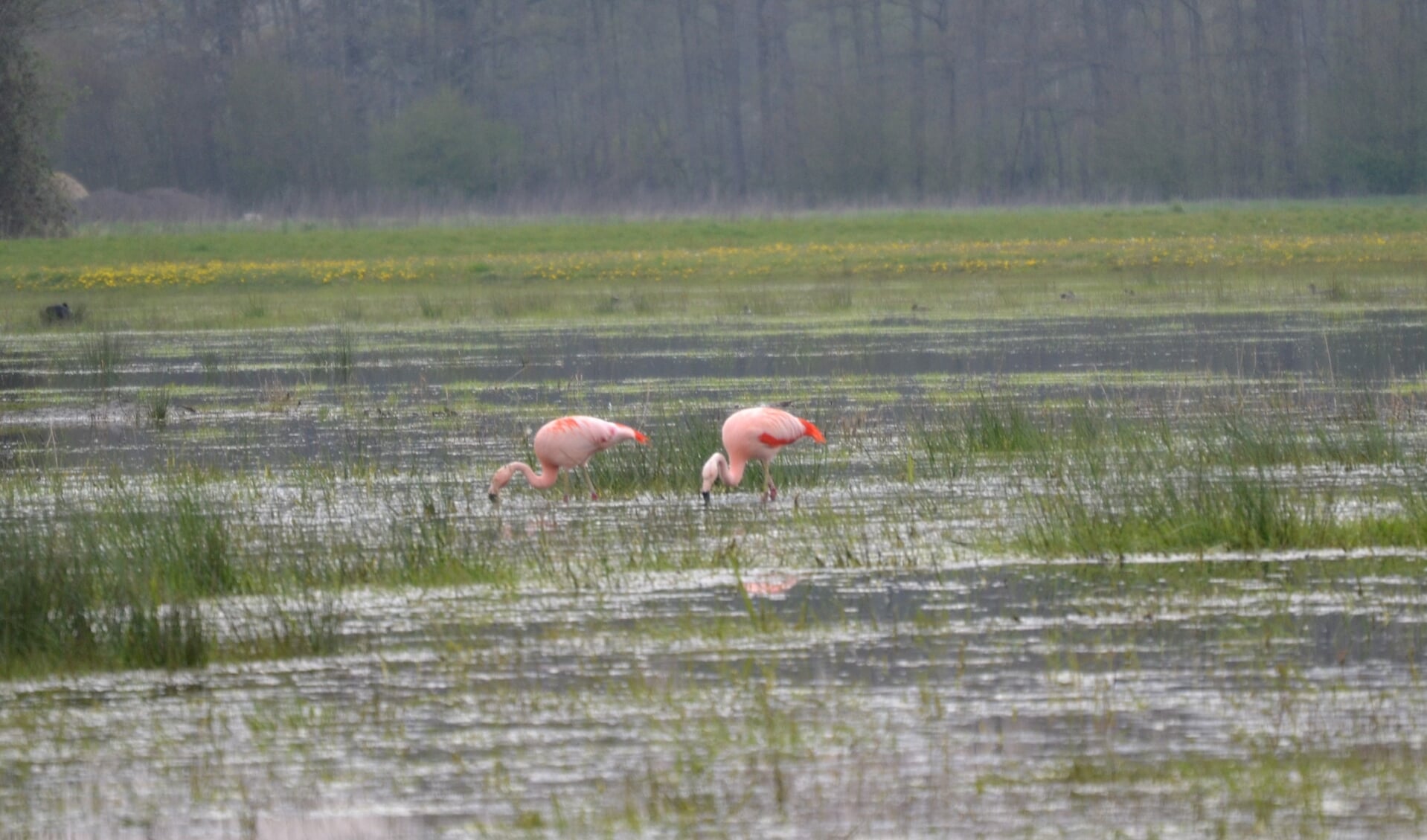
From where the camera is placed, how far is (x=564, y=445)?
33.5 feet

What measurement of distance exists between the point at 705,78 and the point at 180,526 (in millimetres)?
56747

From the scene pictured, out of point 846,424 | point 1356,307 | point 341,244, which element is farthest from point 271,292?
point 846,424

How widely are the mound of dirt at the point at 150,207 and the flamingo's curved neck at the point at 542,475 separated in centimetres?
3644

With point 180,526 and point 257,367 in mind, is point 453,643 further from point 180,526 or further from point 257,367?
point 257,367

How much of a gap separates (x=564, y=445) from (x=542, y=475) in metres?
0.25

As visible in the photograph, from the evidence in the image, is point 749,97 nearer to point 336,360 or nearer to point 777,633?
point 336,360

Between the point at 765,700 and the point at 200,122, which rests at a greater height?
the point at 200,122

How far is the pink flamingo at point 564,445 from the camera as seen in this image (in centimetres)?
1018

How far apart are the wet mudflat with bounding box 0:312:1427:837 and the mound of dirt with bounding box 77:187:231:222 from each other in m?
33.7

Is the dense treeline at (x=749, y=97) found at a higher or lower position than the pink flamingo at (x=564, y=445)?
higher

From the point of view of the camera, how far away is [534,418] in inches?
570

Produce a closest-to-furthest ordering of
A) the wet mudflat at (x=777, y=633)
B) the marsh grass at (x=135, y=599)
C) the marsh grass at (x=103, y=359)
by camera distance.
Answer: the wet mudflat at (x=777, y=633), the marsh grass at (x=135, y=599), the marsh grass at (x=103, y=359)

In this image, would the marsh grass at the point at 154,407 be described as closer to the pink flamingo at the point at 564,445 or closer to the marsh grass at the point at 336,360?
the marsh grass at the point at 336,360

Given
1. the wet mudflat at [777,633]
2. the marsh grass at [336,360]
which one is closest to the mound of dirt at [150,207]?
the marsh grass at [336,360]
